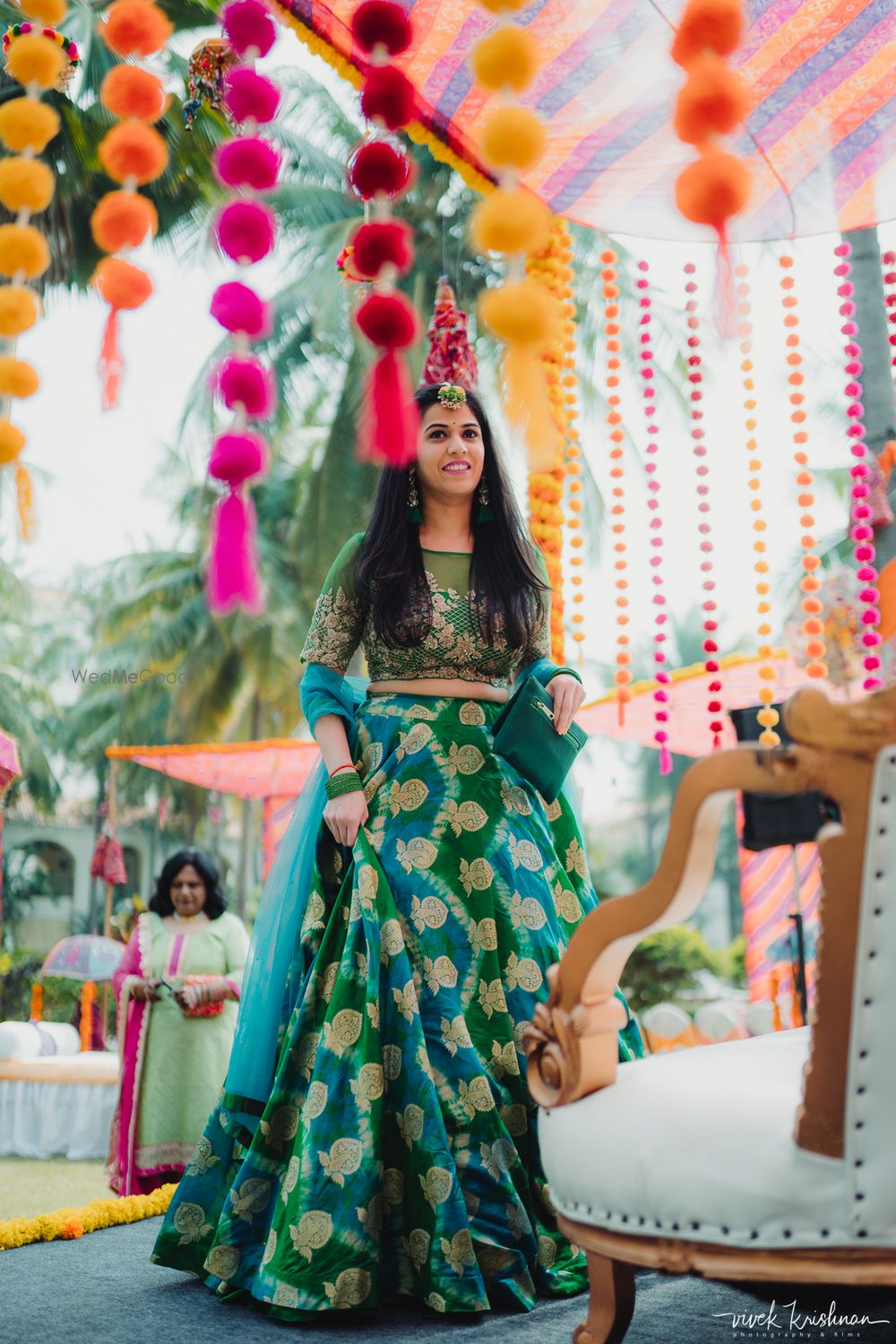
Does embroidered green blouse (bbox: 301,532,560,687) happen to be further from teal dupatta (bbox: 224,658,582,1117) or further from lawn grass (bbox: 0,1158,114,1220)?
lawn grass (bbox: 0,1158,114,1220)

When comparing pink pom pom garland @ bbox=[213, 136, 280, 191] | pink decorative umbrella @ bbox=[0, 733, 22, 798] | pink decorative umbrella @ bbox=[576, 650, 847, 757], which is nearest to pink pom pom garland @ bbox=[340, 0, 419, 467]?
pink pom pom garland @ bbox=[213, 136, 280, 191]

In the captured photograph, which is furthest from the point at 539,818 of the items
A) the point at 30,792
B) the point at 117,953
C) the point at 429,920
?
the point at 30,792

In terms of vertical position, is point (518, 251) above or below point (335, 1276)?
above

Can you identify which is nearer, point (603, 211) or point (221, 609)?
point (221, 609)

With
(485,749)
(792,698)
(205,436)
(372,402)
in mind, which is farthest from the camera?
(205,436)

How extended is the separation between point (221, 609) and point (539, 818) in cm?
93

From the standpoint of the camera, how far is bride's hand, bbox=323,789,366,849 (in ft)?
8.05

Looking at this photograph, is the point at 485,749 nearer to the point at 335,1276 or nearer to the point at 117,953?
the point at 335,1276

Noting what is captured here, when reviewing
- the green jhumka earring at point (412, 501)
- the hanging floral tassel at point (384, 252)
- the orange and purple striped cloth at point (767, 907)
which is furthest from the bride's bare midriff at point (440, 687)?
the orange and purple striped cloth at point (767, 907)

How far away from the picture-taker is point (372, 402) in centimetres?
228

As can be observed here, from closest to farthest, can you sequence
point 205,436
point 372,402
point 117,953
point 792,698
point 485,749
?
point 792,698
point 372,402
point 485,749
point 117,953
point 205,436

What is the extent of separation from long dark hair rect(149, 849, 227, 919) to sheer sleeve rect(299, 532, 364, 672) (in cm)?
277

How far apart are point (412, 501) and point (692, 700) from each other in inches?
246

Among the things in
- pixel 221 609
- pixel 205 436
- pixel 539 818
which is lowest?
pixel 539 818
